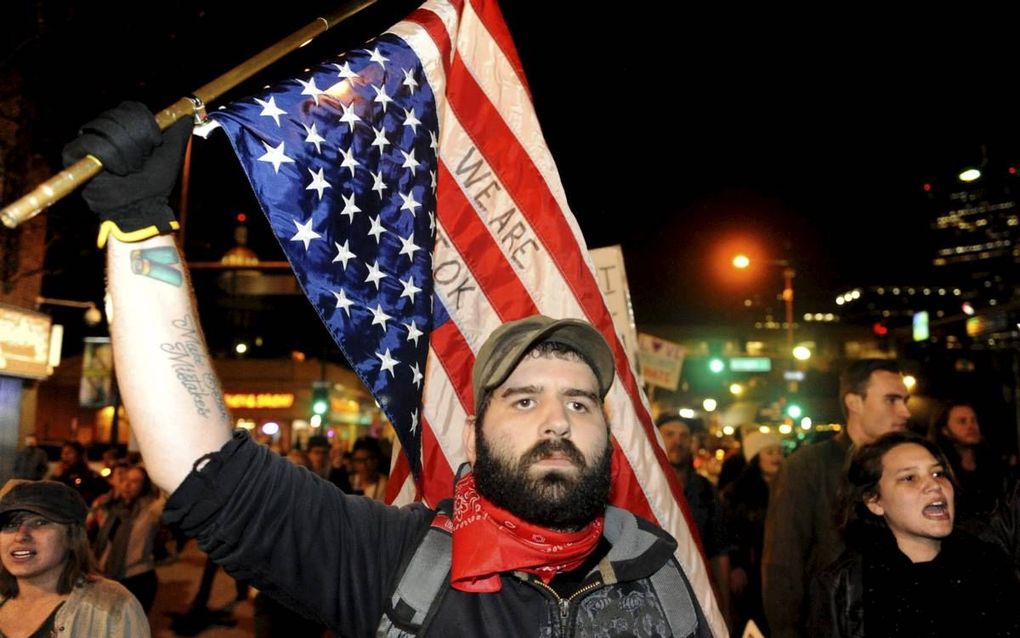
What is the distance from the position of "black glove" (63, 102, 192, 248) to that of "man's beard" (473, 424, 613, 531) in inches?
41.9

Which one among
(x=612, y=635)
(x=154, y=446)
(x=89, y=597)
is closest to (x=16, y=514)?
(x=89, y=597)

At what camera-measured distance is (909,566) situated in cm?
371

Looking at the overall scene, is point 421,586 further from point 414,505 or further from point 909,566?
point 909,566

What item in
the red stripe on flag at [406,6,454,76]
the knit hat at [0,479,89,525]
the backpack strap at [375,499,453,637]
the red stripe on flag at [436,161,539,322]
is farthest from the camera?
the knit hat at [0,479,89,525]

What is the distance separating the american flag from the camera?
302 cm

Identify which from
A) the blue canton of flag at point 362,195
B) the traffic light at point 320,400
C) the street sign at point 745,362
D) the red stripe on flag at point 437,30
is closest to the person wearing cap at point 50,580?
the blue canton of flag at point 362,195

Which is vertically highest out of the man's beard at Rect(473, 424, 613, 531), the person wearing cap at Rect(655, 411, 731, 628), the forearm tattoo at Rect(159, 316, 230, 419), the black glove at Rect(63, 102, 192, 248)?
the black glove at Rect(63, 102, 192, 248)

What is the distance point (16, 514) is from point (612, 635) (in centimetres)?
329

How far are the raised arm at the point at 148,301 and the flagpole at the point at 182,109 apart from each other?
0.18 feet

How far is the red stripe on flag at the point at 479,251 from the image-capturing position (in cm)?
399

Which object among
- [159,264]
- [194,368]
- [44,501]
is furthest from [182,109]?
[44,501]

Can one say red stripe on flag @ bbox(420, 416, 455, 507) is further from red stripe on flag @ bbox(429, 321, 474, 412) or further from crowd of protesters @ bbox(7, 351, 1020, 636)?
crowd of protesters @ bbox(7, 351, 1020, 636)

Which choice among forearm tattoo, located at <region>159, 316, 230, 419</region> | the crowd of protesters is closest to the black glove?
forearm tattoo, located at <region>159, 316, 230, 419</region>

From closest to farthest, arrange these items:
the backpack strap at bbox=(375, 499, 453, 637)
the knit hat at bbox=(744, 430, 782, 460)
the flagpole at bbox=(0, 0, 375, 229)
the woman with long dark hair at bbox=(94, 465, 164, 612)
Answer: the flagpole at bbox=(0, 0, 375, 229) < the backpack strap at bbox=(375, 499, 453, 637) < the woman with long dark hair at bbox=(94, 465, 164, 612) < the knit hat at bbox=(744, 430, 782, 460)
